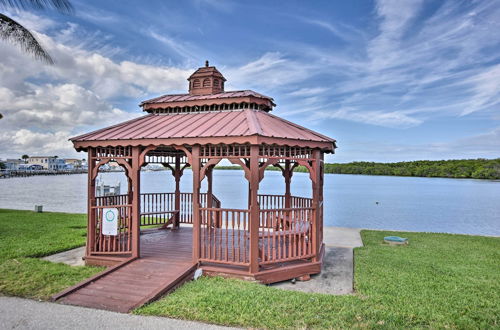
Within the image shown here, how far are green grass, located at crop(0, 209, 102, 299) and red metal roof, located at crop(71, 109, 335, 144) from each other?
2.78 metres

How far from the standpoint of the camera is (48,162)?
131875mm

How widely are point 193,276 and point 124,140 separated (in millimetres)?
3118

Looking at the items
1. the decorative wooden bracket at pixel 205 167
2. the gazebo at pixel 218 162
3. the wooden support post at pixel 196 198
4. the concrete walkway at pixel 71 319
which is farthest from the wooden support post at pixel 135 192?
the concrete walkway at pixel 71 319

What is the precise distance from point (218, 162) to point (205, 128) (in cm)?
76

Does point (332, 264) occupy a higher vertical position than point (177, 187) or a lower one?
lower

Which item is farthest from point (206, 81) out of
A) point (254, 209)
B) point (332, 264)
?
point (332, 264)

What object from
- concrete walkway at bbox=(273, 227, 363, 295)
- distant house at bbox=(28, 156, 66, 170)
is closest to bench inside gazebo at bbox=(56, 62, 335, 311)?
concrete walkway at bbox=(273, 227, 363, 295)

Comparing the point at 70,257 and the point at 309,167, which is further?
the point at 70,257

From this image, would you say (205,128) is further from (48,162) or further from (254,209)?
(48,162)

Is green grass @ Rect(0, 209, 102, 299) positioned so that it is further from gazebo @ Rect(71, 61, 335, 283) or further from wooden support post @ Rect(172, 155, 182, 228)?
wooden support post @ Rect(172, 155, 182, 228)

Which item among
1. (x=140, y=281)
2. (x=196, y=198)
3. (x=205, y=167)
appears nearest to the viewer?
(x=140, y=281)

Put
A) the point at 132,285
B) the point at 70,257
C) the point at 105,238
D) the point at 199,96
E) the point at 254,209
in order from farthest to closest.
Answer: the point at 199,96 < the point at 70,257 < the point at 105,238 < the point at 254,209 < the point at 132,285

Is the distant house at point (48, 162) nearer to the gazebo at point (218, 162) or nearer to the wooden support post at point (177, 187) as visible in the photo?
the wooden support post at point (177, 187)

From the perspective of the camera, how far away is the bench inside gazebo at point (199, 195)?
5.90m
